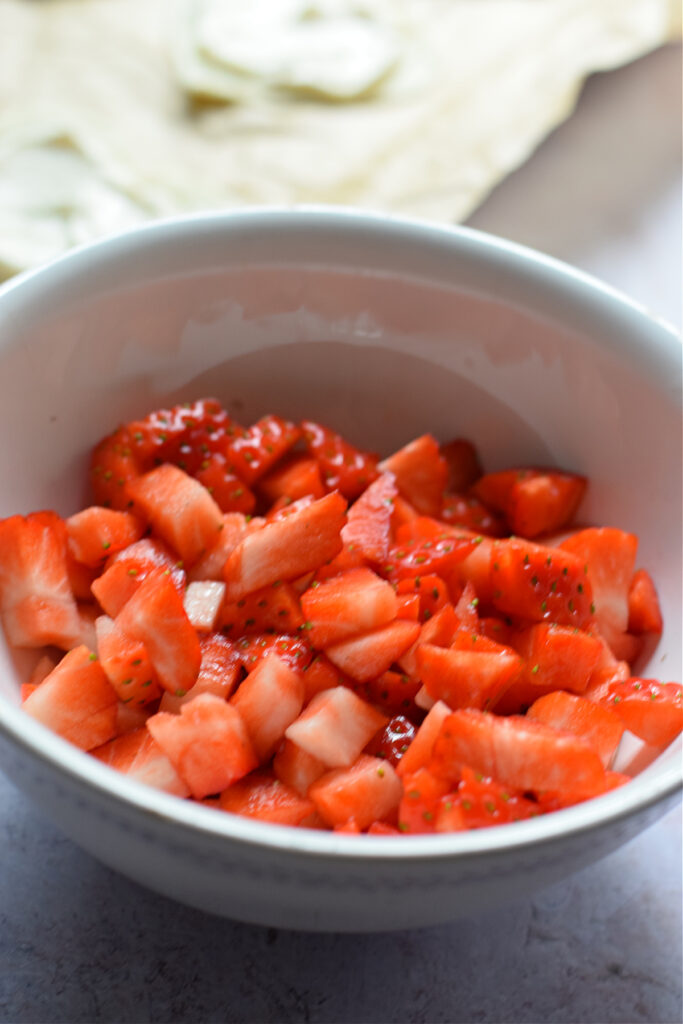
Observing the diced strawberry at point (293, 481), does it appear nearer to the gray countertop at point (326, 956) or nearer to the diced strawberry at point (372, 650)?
the diced strawberry at point (372, 650)

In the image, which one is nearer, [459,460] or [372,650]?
[372,650]

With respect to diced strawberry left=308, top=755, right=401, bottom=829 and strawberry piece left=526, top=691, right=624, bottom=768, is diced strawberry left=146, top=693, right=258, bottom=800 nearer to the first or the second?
diced strawberry left=308, top=755, right=401, bottom=829

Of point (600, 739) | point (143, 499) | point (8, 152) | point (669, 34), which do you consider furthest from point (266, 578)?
point (669, 34)

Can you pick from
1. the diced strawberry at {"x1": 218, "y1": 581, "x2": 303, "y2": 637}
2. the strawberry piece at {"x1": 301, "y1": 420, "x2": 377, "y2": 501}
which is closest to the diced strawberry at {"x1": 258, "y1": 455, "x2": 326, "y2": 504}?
the strawberry piece at {"x1": 301, "y1": 420, "x2": 377, "y2": 501}

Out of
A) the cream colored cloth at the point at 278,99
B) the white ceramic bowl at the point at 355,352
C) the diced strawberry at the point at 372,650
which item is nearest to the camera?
the diced strawberry at the point at 372,650

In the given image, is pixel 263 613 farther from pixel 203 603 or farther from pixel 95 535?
pixel 95 535

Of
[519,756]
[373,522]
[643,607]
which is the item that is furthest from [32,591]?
[643,607]

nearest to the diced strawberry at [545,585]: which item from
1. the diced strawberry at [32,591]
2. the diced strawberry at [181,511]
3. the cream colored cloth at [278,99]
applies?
the diced strawberry at [181,511]
